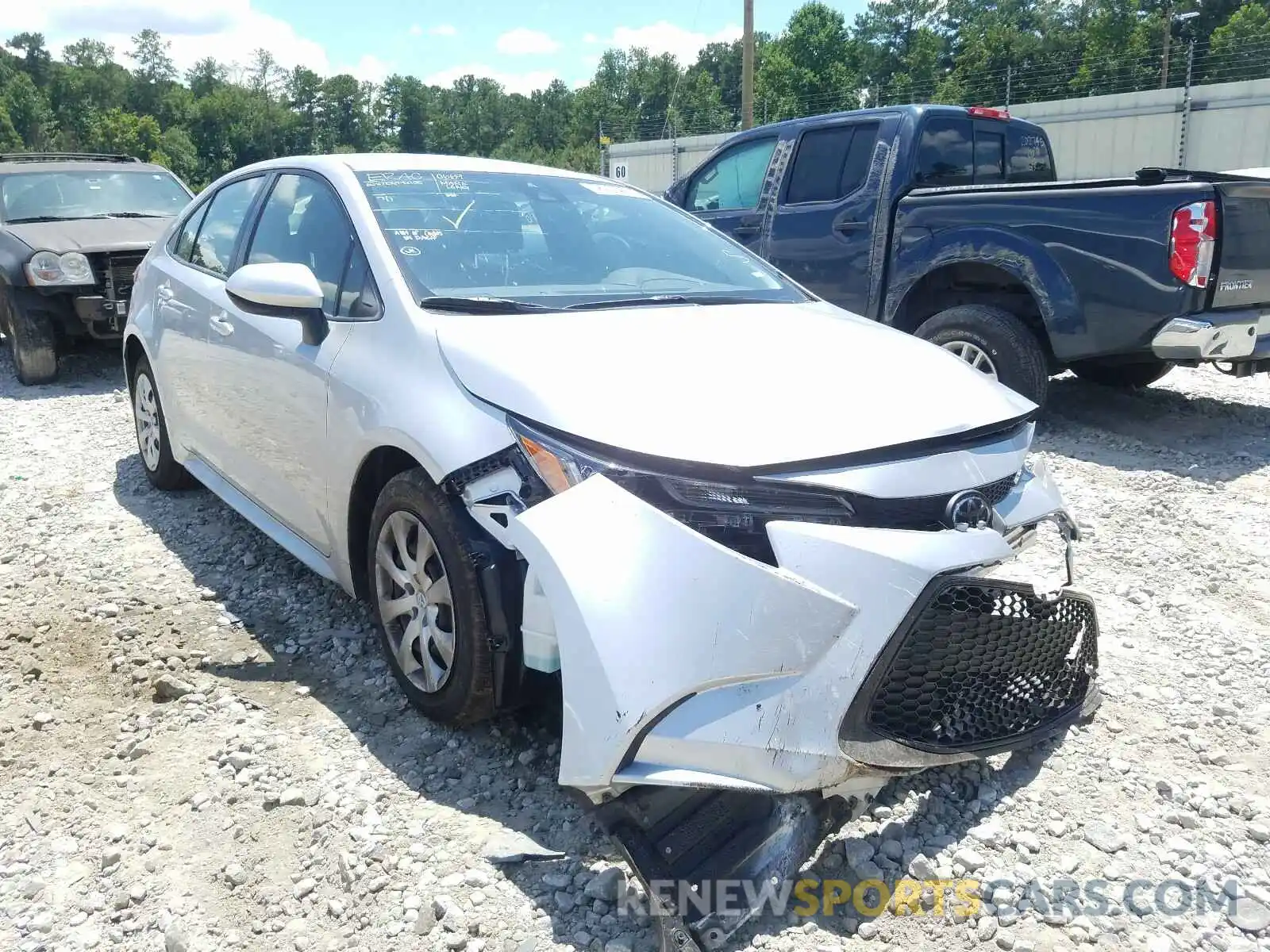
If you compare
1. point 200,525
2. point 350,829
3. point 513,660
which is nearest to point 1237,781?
point 513,660

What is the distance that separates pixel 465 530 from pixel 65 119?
4844 inches

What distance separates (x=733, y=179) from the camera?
7.79 meters

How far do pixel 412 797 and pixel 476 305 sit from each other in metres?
1.37

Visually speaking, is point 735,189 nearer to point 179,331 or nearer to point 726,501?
point 179,331

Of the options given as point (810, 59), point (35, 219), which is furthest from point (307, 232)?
point (810, 59)

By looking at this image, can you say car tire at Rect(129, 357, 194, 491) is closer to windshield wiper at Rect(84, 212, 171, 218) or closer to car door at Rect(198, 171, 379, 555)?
car door at Rect(198, 171, 379, 555)

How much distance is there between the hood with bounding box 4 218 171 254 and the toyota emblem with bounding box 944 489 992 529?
23.7ft

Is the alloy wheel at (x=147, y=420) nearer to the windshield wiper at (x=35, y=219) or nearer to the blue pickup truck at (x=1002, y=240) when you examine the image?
the windshield wiper at (x=35, y=219)

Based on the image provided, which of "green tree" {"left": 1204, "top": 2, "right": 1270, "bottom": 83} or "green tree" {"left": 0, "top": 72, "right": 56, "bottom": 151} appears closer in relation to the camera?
"green tree" {"left": 1204, "top": 2, "right": 1270, "bottom": 83}

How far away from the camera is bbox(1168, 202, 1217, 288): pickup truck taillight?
16.7 ft

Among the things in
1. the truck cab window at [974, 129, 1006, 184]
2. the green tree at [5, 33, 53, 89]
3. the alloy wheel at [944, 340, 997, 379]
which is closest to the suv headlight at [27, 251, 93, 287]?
the alloy wheel at [944, 340, 997, 379]

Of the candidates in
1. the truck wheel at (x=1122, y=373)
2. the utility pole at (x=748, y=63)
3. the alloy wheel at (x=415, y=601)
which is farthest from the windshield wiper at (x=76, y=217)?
the utility pole at (x=748, y=63)

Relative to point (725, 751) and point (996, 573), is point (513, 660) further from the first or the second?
point (996, 573)

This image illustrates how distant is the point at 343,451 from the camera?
3.05 metres
